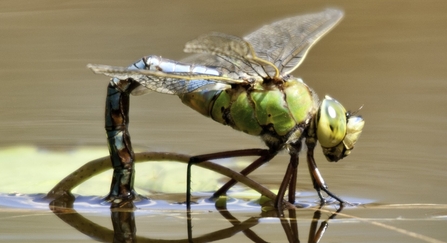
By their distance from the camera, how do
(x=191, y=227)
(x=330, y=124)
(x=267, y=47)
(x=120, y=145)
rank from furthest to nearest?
1. (x=267, y=47)
2. (x=120, y=145)
3. (x=330, y=124)
4. (x=191, y=227)

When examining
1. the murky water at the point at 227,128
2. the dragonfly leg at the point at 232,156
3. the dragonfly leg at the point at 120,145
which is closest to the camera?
the murky water at the point at 227,128

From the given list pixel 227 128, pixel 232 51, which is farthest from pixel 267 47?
pixel 227 128

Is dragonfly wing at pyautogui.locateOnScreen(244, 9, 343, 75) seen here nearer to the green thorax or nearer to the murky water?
the green thorax

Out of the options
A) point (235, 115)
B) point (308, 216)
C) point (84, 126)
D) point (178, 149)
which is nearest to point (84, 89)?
point (84, 126)

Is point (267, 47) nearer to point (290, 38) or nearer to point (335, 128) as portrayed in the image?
point (290, 38)

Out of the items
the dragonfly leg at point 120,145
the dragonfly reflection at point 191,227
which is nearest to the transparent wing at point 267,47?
the dragonfly leg at point 120,145

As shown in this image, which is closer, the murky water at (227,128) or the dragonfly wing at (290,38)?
the murky water at (227,128)

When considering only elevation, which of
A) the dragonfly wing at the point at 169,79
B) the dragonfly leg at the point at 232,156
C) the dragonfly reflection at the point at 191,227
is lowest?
the dragonfly reflection at the point at 191,227

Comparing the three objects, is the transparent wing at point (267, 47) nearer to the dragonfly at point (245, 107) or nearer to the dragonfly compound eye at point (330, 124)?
the dragonfly at point (245, 107)
